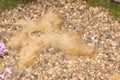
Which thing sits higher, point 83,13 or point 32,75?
point 83,13

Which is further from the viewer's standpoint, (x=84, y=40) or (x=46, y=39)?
(x=46, y=39)

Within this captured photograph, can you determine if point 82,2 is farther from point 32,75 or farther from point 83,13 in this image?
point 32,75

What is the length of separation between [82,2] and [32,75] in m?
3.25

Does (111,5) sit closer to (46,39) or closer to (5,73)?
(46,39)

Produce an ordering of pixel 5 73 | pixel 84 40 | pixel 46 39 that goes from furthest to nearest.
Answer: pixel 46 39
pixel 84 40
pixel 5 73

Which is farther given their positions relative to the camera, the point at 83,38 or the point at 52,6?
the point at 52,6

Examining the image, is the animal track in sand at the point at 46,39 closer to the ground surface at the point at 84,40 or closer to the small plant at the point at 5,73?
the ground surface at the point at 84,40

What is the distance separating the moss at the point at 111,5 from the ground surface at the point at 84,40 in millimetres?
144

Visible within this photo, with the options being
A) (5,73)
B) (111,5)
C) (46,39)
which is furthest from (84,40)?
(5,73)

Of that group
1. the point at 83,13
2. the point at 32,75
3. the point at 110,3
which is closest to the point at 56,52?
the point at 32,75

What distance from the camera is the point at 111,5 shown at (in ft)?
35.5

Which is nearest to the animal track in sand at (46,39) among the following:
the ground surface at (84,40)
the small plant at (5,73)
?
the ground surface at (84,40)

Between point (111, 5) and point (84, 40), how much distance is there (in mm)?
1601

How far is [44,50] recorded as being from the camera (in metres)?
10.2
